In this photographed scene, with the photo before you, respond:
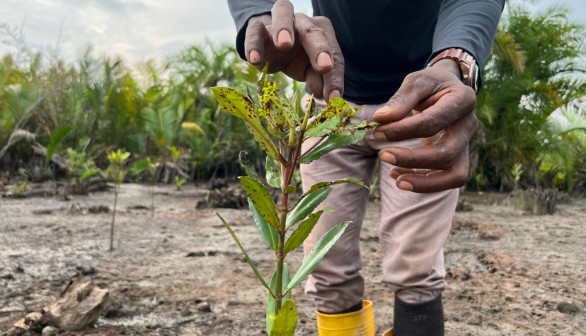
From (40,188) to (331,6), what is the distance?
5.52m

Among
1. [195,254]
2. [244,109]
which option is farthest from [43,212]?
[244,109]

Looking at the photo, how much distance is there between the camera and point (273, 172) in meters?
0.71

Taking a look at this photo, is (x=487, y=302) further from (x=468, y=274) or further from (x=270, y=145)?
(x=270, y=145)

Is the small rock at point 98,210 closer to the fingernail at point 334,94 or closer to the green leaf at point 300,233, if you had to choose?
the fingernail at point 334,94

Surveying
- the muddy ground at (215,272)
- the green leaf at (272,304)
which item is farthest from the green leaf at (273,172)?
the muddy ground at (215,272)

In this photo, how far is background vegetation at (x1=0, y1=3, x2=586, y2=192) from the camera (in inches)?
283

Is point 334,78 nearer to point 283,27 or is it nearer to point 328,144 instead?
point 283,27

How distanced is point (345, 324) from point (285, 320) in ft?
3.04

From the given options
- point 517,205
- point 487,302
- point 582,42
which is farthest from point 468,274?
point 582,42

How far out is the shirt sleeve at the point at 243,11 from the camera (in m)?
1.16

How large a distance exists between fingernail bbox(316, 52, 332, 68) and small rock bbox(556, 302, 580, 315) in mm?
1960

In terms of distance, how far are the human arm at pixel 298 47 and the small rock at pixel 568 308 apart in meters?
1.83

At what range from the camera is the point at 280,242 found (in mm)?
658

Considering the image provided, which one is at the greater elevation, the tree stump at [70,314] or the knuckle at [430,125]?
the knuckle at [430,125]
